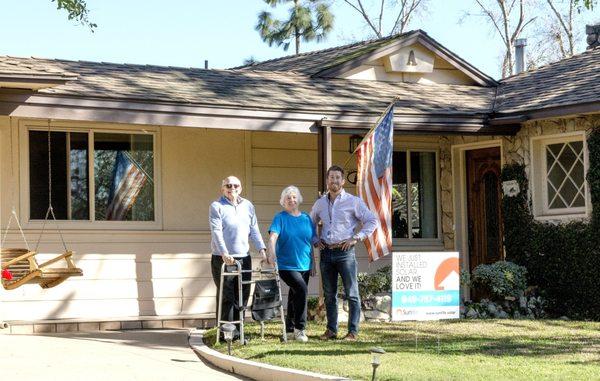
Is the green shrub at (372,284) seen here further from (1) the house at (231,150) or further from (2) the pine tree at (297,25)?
(2) the pine tree at (297,25)

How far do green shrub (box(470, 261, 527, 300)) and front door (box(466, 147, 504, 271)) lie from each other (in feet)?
4.41

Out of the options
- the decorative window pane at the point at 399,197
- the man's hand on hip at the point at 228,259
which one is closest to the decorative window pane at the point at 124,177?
the man's hand on hip at the point at 228,259

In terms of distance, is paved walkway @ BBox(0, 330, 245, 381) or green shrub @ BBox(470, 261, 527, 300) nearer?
paved walkway @ BBox(0, 330, 245, 381)

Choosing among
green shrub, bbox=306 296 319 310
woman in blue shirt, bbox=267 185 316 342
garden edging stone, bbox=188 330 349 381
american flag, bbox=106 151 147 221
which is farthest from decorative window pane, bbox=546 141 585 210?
garden edging stone, bbox=188 330 349 381

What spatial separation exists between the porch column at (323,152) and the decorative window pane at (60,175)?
3.07 metres

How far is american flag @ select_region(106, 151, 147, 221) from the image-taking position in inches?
589

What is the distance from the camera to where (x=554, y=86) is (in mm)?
16438

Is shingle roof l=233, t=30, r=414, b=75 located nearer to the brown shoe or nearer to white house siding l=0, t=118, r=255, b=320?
white house siding l=0, t=118, r=255, b=320

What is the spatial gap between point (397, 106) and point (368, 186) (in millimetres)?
2403

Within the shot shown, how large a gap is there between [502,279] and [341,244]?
433cm

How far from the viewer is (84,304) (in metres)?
14.5

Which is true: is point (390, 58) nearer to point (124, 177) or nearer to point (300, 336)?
point (124, 177)

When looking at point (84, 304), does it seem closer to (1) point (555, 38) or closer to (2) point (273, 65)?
(2) point (273, 65)

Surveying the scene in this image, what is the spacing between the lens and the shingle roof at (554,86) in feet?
49.8
